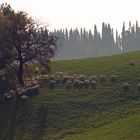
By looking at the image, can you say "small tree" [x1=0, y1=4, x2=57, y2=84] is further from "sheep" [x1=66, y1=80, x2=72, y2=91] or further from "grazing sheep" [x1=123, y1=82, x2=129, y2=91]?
"grazing sheep" [x1=123, y1=82, x2=129, y2=91]

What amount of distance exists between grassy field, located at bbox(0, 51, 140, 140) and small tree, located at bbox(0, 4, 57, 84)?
16.0 ft

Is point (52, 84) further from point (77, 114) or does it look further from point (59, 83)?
point (77, 114)

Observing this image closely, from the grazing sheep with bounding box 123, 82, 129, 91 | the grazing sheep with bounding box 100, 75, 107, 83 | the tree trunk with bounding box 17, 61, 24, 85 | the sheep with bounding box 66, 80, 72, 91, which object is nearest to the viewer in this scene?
the grazing sheep with bounding box 123, 82, 129, 91

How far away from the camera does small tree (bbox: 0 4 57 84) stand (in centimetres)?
6019

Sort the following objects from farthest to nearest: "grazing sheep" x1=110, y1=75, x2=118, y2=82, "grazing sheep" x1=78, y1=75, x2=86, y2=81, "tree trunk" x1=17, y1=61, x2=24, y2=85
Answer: "grazing sheep" x1=78, y1=75, x2=86, y2=81 < "tree trunk" x1=17, y1=61, x2=24, y2=85 < "grazing sheep" x1=110, y1=75, x2=118, y2=82

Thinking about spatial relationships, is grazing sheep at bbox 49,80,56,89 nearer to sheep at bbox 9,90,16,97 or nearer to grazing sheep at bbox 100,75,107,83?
sheep at bbox 9,90,16,97

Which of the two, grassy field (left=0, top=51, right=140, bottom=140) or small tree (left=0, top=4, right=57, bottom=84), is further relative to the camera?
small tree (left=0, top=4, right=57, bottom=84)

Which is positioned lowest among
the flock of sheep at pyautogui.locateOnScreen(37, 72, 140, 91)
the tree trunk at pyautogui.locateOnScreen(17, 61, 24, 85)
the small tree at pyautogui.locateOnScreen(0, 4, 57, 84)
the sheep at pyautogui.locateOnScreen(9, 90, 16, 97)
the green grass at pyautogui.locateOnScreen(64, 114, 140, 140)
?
the green grass at pyautogui.locateOnScreen(64, 114, 140, 140)

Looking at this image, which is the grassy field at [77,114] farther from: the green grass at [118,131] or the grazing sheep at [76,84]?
the grazing sheep at [76,84]

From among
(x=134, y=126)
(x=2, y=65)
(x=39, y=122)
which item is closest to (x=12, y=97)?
(x=2, y=65)

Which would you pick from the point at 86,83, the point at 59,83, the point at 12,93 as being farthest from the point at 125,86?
the point at 12,93

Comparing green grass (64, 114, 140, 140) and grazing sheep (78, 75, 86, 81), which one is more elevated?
grazing sheep (78, 75, 86, 81)

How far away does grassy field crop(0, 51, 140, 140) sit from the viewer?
42812mm

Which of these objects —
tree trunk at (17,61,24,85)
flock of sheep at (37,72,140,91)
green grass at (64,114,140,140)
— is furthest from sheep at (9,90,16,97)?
green grass at (64,114,140,140)
